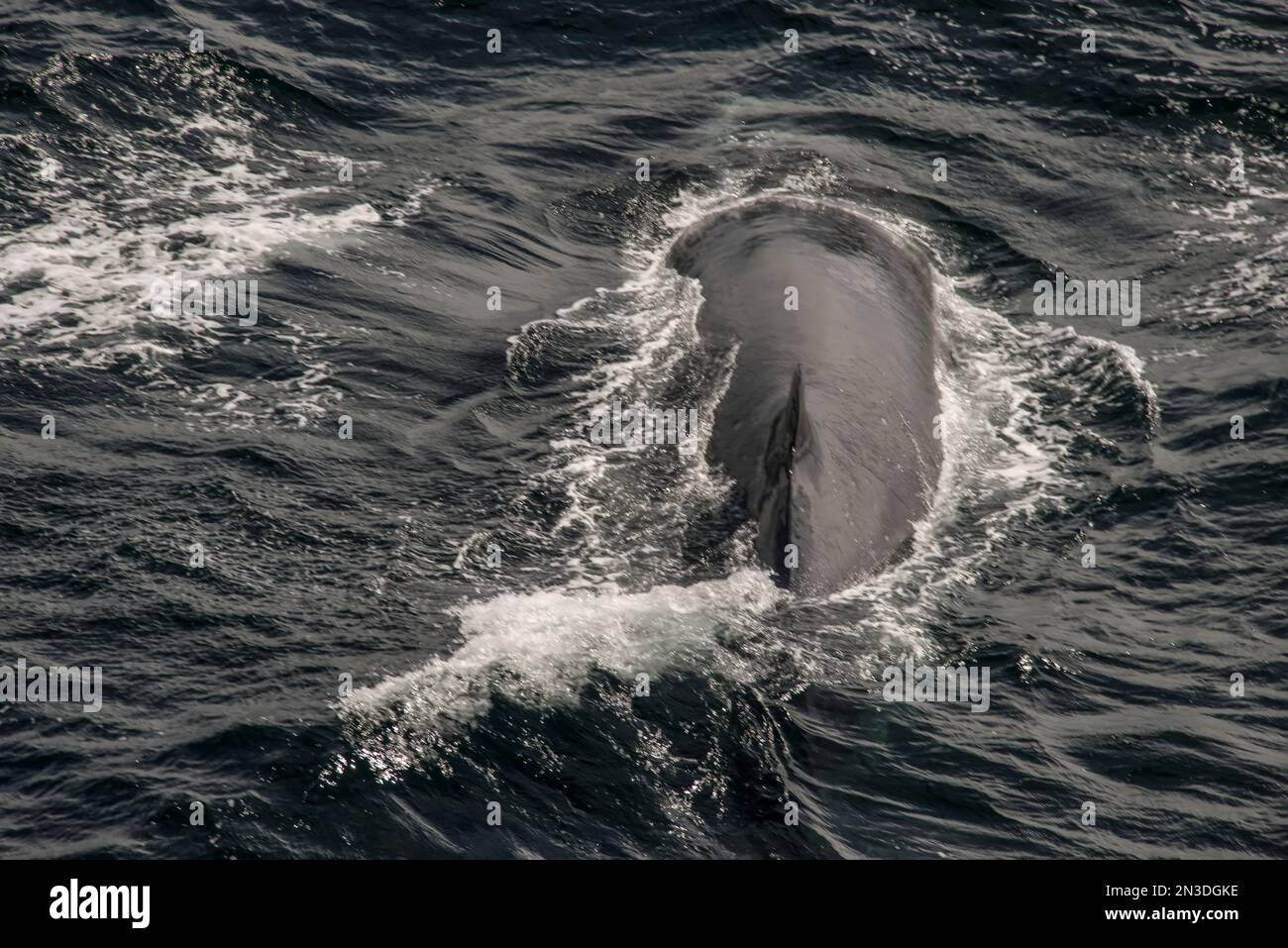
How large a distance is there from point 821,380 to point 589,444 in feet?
9.69

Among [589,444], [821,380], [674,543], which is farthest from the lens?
[589,444]

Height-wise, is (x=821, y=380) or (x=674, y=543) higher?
(x=821, y=380)

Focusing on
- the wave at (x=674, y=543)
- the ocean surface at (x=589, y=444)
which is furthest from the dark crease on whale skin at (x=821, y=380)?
the ocean surface at (x=589, y=444)

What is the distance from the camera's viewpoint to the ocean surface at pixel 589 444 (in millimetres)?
13992

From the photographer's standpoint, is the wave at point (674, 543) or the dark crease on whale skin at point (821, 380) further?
the dark crease on whale skin at point (821, 380)

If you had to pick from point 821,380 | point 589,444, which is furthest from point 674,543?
point 821,380

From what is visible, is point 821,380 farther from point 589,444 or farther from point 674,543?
point 674,543

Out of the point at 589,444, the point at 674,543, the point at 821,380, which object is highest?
the point at 821,380

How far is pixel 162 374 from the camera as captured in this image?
20.0 meters

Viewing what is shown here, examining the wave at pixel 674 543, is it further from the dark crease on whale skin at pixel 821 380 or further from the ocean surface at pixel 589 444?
the dark crease on whale skin at pixel 821 380

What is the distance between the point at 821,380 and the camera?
19.3m

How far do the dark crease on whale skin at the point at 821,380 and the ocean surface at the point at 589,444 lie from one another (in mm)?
484
